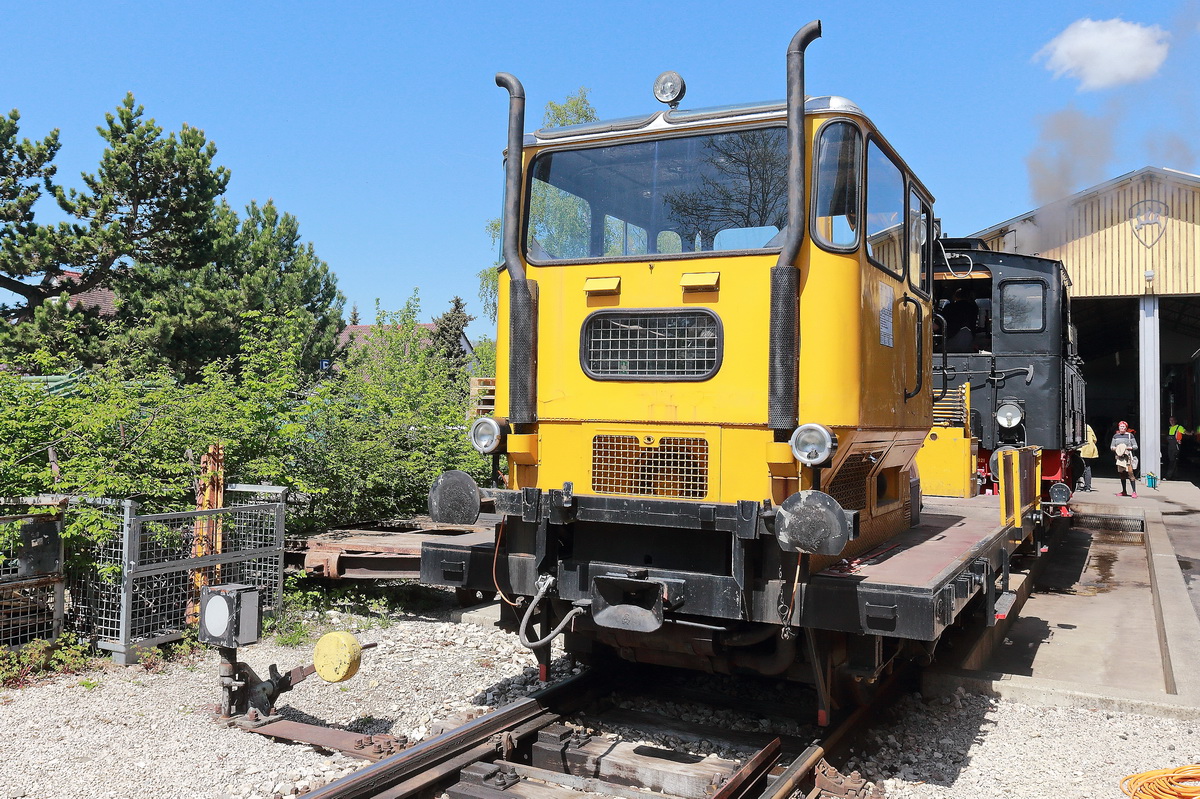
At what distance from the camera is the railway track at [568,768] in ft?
13.7

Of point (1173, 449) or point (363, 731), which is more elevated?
point (1173, 449)

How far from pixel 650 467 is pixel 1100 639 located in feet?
18.1

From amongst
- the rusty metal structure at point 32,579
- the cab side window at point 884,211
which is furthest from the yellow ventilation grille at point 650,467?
the rusty metal structure at point 32,579

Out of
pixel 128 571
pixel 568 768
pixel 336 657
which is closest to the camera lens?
pixel 568 768

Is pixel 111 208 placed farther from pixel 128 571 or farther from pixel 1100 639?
pixel 1100 639

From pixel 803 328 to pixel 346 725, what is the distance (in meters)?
3.50

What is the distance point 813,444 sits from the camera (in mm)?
4387

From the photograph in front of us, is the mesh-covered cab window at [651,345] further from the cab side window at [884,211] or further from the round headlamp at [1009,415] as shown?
the round headlamp at [1009,415]

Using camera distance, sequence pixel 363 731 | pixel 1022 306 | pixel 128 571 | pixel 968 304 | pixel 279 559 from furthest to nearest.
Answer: pixel 968 304, pixel 1022 306, pixel 279 559, pixel 128 571, pixel 363 731

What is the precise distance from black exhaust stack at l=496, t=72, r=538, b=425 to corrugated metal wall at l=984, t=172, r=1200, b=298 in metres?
18.5

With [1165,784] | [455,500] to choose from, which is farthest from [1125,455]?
[455,500]

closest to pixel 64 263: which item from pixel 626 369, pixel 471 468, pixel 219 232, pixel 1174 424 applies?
pixel 219 232

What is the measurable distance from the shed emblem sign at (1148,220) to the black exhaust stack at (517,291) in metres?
21.1

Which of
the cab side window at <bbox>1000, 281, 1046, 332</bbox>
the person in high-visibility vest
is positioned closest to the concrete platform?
the cab side window at <bbox>1000, 281, 1046, 332</bbox>
